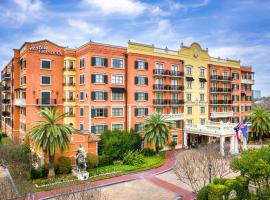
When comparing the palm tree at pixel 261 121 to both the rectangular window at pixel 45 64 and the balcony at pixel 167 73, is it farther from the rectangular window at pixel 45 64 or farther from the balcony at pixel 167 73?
the rectangular window at pixel 45 64

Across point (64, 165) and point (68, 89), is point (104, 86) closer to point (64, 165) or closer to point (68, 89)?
point (68, 89)

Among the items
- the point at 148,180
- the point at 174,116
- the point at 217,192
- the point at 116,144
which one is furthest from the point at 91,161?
the point at 174,116

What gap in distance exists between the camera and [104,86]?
39062mm

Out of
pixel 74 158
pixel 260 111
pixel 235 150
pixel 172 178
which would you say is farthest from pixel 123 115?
pixel 260 111

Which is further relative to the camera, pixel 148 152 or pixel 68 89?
pixel 68 89

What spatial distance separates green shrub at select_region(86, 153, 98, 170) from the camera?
98.1 ft

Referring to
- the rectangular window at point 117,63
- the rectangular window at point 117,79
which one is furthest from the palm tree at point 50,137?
the rectangular window at point 117,63

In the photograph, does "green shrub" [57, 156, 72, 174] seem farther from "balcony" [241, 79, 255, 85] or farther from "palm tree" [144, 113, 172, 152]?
"balcony" [241, 79, 255, 85]

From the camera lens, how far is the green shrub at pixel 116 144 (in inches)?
1299

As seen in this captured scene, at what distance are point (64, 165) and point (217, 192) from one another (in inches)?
726

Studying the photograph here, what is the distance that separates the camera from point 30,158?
1032 inches

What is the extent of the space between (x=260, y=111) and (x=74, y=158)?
40.7 meters

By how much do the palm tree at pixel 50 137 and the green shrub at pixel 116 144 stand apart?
295 inches

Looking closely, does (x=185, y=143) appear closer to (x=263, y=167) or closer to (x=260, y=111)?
(x=260, y=111)
